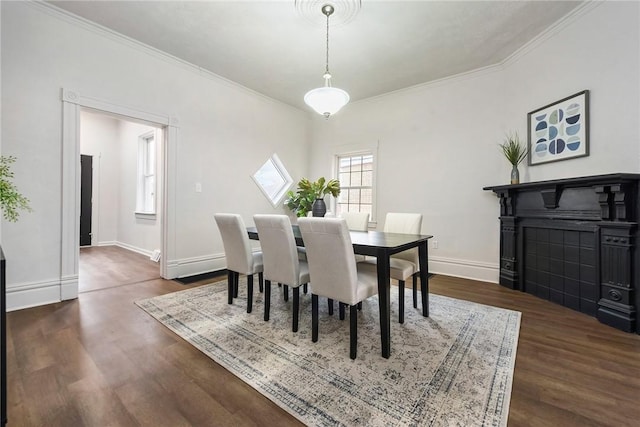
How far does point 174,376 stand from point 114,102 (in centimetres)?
292

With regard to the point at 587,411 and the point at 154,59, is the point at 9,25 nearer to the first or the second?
the point at 154,59

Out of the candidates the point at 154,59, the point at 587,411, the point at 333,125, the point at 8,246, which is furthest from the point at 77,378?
the point at 333,125

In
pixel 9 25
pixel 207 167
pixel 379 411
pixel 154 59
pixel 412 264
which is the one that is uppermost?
pixel 154 59

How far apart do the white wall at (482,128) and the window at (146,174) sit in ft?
10.6

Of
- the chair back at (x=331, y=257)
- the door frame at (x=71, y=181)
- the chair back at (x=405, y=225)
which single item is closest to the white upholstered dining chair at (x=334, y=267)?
the chair back at (x=331, y=257)

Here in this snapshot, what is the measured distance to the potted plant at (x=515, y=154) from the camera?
3.17m

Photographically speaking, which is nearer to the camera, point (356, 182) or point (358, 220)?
point (358, 220)

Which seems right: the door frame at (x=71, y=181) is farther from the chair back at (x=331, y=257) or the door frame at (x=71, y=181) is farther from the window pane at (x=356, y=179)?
the window pane at (x=356, y=179)

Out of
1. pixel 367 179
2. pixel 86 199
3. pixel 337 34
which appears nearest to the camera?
pixel 337 34

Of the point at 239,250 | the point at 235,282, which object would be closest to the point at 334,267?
the point at 239,250

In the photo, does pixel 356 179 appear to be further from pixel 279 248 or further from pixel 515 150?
pixel 279 248

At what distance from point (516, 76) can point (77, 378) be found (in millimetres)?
4867

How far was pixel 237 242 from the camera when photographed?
244 cm

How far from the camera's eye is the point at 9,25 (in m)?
2.35
